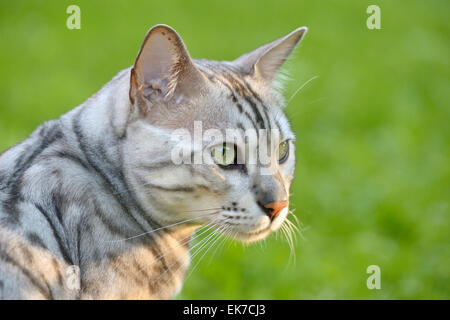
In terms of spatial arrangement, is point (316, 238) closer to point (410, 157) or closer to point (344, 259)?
point (344, 259)

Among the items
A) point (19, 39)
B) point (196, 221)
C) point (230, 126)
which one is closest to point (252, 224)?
point (196, 221)

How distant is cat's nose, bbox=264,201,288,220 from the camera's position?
8.47 ft

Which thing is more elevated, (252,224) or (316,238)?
(252,224)

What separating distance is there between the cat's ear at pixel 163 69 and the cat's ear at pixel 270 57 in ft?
1.47

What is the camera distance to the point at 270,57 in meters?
3.07

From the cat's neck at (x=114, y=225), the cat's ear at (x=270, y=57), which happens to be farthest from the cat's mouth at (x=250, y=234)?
the cat's ear at (x=270, y=57)

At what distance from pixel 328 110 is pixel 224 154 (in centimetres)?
403

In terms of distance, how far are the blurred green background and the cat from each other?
0.70m

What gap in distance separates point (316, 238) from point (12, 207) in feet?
8.82

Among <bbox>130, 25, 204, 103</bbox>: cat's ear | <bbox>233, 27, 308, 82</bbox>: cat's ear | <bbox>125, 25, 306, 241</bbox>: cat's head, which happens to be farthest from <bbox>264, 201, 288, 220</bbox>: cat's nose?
<bbox>233, 27, 308, 82</bbox>: cat's ear

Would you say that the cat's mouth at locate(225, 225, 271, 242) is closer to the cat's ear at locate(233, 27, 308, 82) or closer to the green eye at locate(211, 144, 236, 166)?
the green eye at locate(211, 144, 236, 166)

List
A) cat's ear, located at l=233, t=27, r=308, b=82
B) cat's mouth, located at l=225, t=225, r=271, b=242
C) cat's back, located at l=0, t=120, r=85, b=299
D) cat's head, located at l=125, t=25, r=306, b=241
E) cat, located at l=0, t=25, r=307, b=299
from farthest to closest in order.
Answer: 1. cat's ear, located at l=233, t=27, r=308, b=82
2. cat's mouth, located at l=225, t=225, r=271, b=242
3. cat's head, located at l=125, t=25, r=306, b=241
4. cat, located at l=0, t=25, r=307, b=299
5. cat's back, located at l=0, t=120, r=85, b=299

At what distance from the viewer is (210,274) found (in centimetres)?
403

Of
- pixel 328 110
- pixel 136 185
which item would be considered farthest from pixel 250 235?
pixel 328 110
